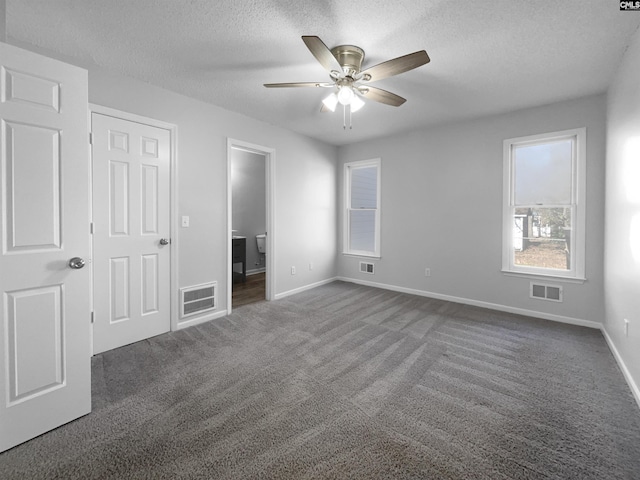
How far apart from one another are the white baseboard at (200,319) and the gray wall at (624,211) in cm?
383

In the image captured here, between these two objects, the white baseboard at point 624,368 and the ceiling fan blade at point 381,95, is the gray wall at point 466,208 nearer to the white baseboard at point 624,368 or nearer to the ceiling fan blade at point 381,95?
the white baseboard at point 624,368

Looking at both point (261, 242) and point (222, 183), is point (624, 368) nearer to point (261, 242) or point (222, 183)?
point (222, 183)

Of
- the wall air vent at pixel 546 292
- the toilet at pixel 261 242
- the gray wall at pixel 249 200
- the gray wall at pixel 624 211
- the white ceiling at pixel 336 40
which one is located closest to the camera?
the white ceiling at pixel 336 40

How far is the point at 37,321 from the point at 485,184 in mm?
4717

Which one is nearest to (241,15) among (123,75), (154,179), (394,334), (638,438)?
(123,75)

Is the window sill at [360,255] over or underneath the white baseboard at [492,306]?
over

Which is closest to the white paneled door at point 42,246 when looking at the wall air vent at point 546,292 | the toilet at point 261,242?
the wall air vent at point 546,292

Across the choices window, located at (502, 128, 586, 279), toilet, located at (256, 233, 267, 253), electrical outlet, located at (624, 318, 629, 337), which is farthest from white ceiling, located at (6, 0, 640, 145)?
toilet, located at (256, 233, 267, 253)

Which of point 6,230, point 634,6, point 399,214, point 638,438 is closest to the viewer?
point 6,230

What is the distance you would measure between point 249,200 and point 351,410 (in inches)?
221

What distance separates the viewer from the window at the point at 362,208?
524 centimetres

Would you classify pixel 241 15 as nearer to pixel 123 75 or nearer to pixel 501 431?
pixel 123 75

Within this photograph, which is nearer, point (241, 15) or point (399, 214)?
point (241, 15)

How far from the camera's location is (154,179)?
10.1 ft
